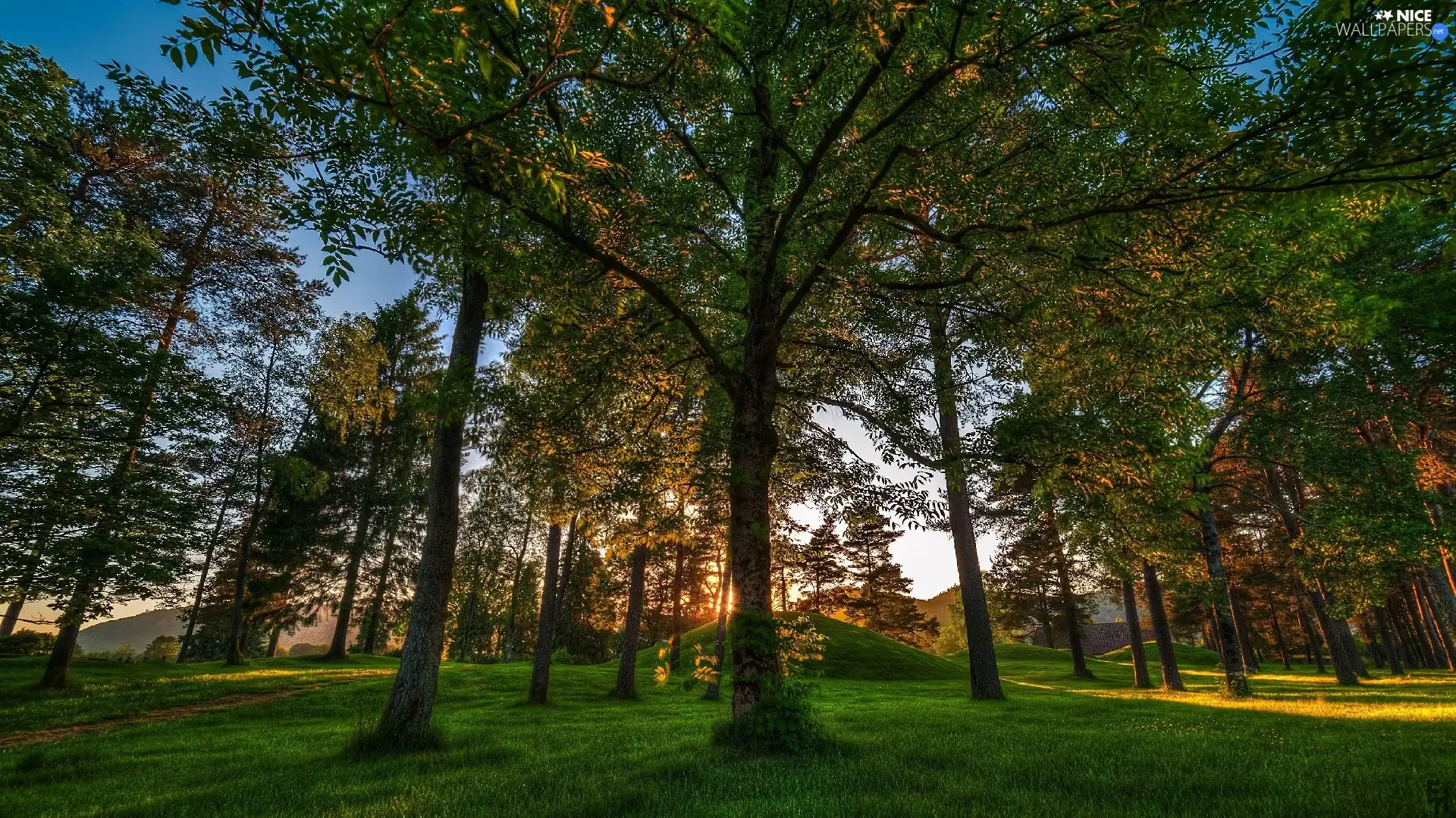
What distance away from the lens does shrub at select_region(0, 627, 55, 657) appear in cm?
2127

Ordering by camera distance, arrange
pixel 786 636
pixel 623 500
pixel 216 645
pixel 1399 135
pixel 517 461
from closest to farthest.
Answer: pixel 1399 135 → pixel 786 636 → pixel 623 500 → pixel 517 461 → pixel 216 645

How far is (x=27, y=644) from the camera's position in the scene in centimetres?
2145

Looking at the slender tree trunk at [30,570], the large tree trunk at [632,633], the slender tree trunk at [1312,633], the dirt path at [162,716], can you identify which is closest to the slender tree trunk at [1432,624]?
the slender tree trunk at [1312,633]

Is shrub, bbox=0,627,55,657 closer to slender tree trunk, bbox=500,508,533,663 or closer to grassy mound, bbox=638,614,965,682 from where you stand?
slender tree trunk, bbox=500,508,533,663

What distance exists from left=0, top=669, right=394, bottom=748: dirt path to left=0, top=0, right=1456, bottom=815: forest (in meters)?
0.21

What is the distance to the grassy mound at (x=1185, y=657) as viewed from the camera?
43.0 meters

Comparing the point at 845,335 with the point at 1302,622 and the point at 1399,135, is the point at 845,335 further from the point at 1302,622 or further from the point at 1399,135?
the point at 1302,622

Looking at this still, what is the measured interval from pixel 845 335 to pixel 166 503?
17963mm

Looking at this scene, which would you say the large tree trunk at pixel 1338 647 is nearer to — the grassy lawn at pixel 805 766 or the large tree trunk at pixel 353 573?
the grassy lawn at pixel 805 766

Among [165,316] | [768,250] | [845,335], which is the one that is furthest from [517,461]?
[165,316]

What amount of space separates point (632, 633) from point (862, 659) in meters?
17.8

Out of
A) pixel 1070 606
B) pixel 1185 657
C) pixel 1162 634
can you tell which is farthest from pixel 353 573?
pixel 1185 657

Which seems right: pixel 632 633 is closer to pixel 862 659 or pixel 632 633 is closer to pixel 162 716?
pixel 162 716

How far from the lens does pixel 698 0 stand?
3438 mm
